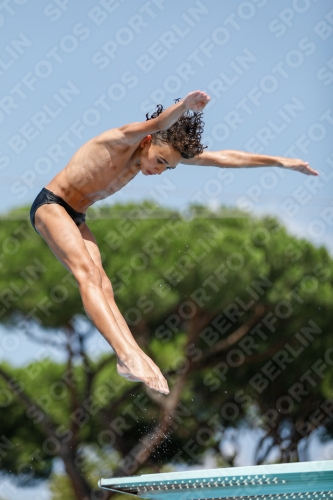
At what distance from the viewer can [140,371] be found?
12.4ft

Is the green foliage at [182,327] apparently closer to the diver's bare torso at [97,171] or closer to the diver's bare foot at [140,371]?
the diver's bare torso at [97,171]

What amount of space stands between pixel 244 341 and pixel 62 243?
26.5 feet

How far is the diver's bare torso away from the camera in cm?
430

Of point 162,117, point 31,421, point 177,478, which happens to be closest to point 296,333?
point 31,421

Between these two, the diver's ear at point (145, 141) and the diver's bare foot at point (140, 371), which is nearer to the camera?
A: the diver's bare foot at point (140, 371)

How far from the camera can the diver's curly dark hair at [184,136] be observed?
4.24 m

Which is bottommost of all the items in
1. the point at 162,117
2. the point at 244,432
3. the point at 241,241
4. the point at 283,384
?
the point at 244,432

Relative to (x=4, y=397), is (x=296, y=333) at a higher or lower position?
higher

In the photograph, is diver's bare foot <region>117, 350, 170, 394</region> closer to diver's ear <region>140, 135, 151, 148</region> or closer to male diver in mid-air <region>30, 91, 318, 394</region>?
male diver in mid-air <region>30, 91, 318, 394</region>

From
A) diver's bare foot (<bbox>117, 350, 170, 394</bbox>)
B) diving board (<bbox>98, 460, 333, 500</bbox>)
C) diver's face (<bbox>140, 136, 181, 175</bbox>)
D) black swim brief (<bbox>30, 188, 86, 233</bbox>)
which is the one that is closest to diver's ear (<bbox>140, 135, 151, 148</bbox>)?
diver's face (<bbox>140, 136, 181, 175</bbox>)

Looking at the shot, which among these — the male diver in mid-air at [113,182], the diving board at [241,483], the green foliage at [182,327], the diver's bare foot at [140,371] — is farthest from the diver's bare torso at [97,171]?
the green foliage at [182,327]

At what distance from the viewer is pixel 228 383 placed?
39.3ft

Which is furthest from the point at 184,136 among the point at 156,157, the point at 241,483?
the point at 241,483

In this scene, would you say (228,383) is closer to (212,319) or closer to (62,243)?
(212,319)
